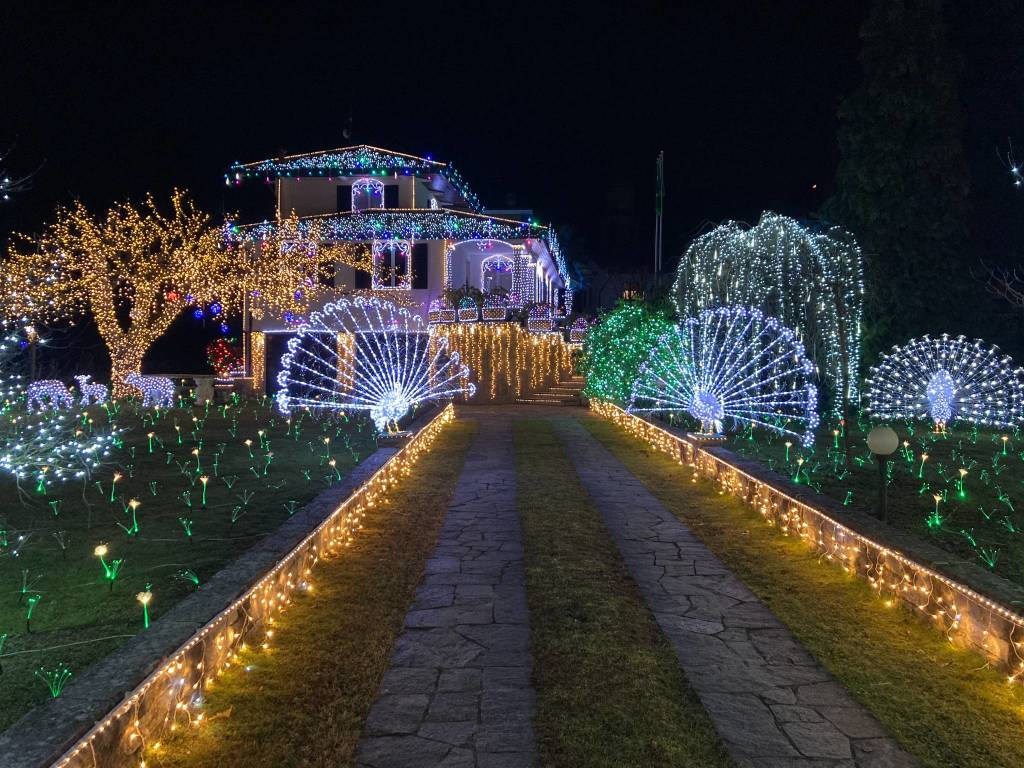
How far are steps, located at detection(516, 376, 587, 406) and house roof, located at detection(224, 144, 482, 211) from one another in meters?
8.27

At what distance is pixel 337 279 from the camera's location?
26.5m

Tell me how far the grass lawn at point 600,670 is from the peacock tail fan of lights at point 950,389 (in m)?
12.6

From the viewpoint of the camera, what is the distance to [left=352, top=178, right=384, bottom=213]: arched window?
88.7 ft

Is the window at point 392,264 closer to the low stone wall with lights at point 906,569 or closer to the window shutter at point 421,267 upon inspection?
the window shutter at point 421,267

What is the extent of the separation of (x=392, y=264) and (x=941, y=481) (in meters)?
19.4

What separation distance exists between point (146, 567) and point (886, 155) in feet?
81.4

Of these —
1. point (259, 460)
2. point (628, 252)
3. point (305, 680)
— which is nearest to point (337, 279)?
point (259, 460)

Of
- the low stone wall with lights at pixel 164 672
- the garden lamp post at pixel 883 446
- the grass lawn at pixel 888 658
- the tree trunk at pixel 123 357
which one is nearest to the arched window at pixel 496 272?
the tree trunk at pixel 123 357

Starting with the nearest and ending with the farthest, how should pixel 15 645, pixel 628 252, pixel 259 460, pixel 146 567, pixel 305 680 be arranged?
pixel 305 680, pixel 15 645, pixel 146 567, pixel 259 460, pixel 628 252

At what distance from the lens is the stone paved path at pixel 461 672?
11.7 feet

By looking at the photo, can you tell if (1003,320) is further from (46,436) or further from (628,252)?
(628,252)

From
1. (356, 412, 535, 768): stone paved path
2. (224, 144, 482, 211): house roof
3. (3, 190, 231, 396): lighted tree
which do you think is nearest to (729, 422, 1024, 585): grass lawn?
(356, 412, 535, 768): stone paved path

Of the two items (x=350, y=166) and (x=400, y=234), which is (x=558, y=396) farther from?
(x=350, y=166)

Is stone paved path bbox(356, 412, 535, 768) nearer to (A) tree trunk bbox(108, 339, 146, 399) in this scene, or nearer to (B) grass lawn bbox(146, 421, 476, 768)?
(B) grass lawn bbox(146, 421, 476, 768)
